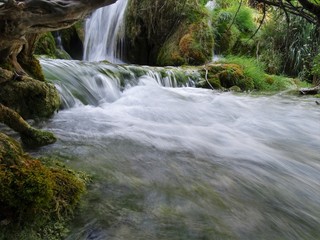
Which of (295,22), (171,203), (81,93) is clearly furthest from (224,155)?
(295,22)

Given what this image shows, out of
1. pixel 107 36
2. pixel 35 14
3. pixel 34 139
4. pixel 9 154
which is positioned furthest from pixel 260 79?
pixel 9 154

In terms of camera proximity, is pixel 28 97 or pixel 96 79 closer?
pixel 28 97

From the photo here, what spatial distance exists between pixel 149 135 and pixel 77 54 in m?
8.72

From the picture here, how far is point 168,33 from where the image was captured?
10867 millimetres

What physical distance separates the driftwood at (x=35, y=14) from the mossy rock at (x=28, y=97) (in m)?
0.61

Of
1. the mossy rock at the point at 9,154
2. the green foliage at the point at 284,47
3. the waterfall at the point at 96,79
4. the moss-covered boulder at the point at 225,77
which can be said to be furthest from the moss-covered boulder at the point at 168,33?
the mossy rock at the point at 9,154

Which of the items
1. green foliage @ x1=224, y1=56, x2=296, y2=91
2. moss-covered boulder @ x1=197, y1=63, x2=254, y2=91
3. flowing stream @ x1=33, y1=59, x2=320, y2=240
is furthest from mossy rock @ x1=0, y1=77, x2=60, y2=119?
green foliage @ x1=224, y1=56, x2=296, y2=91

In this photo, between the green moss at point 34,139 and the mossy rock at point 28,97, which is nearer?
the green moss at point 34,139

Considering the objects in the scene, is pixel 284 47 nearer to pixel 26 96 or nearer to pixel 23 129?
pixel 26 96

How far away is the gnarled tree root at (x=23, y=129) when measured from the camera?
2508 millimetres

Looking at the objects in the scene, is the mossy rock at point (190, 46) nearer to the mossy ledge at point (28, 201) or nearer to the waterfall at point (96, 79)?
the waterfall at point (96, 79)

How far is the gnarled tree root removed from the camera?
251 centimetres

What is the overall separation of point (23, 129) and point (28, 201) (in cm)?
131

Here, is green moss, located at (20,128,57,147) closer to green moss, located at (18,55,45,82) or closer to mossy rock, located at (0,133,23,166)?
mossy rock, located at (0,133,23,166)
